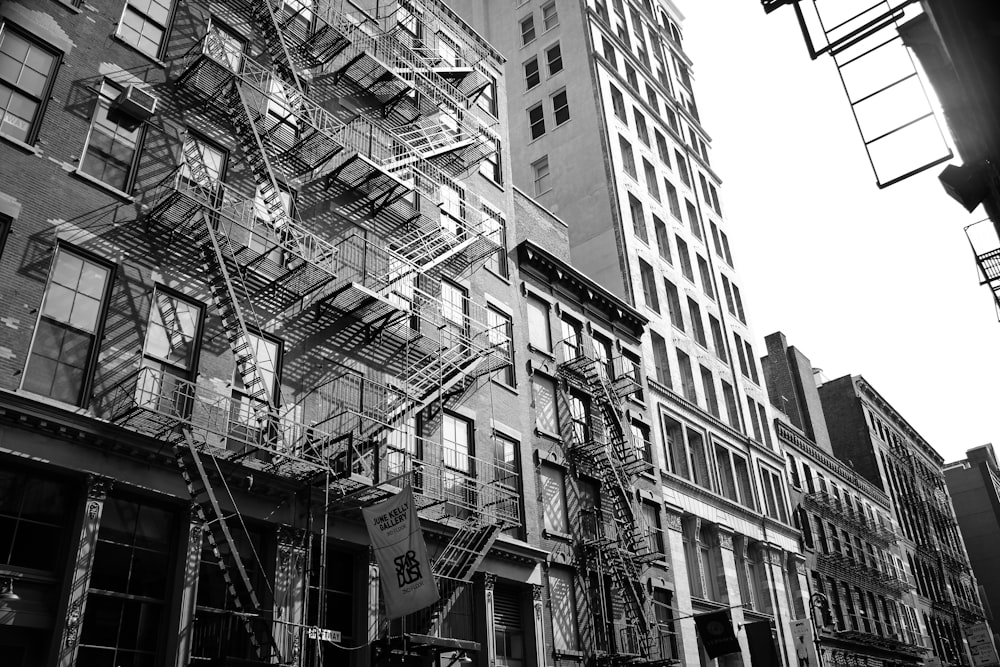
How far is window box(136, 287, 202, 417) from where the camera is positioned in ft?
56.1

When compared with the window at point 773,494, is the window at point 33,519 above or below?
below

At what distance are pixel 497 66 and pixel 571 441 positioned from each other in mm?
16833

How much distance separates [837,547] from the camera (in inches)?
2098

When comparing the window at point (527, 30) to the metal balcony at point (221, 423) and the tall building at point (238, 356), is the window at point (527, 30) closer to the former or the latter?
the tall building at point (238, 356)

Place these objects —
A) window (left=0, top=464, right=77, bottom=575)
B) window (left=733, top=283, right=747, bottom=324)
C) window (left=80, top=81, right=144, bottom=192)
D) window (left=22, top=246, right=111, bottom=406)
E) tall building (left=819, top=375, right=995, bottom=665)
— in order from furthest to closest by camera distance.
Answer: tall building (left=819, top=375, right=995, bottom=665)
window (left=733, top=283, right=747, bottom=324)
window (left=80, top=81, right=144, bottom=192)
window (left=22, top=246, right=111, bottom=406)
window (left=0, top=464, right=77, bottom=575)

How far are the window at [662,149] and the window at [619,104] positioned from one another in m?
4.17

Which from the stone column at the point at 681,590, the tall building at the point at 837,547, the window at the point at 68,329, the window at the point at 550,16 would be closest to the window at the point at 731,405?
the tall building at the point at 837,547

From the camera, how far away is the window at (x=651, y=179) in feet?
160

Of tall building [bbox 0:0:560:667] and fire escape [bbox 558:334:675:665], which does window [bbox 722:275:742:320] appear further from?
tall building [bbox 0:0:560:667]

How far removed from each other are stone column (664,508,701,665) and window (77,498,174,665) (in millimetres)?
22178

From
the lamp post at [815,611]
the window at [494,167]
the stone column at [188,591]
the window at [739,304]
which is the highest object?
the window at [739,304]

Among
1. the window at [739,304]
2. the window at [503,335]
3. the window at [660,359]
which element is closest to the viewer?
the window at [503,335]

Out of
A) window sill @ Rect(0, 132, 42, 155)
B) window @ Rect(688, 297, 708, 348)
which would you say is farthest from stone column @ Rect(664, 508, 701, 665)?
window sill @ Rect(0, 132, 42, 155)

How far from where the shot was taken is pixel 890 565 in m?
61.4
